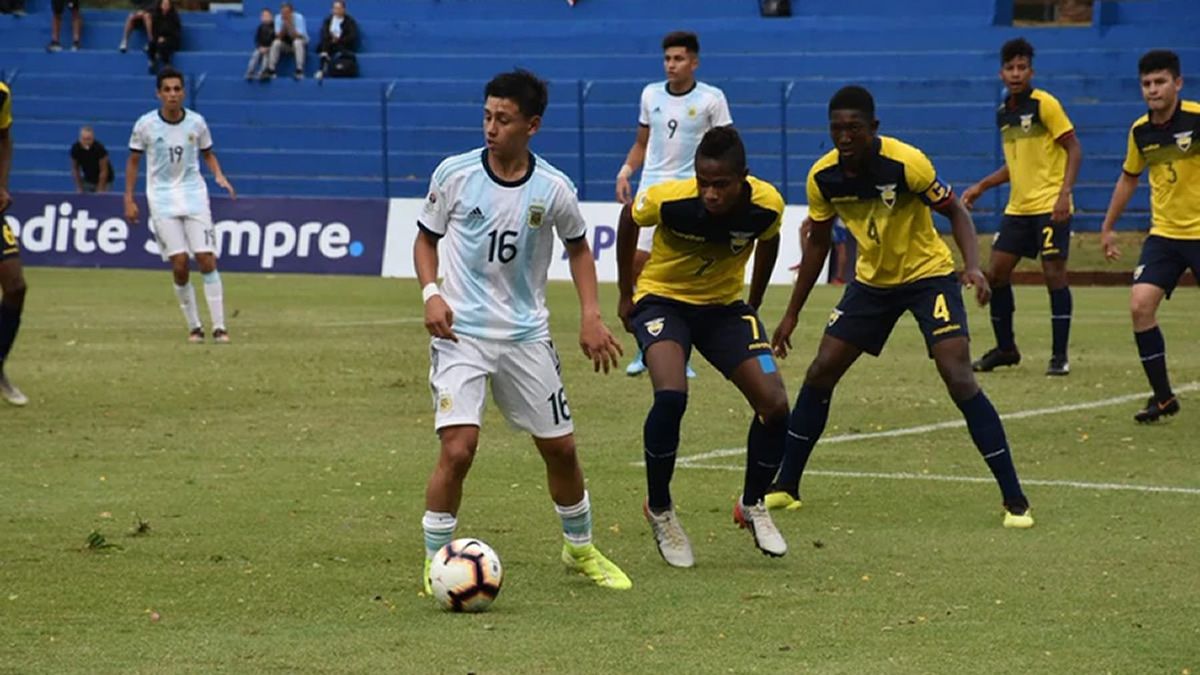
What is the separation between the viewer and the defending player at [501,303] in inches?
299

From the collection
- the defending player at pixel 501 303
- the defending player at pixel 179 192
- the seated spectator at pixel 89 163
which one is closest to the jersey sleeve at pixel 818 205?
the defending player at pixel 501 303

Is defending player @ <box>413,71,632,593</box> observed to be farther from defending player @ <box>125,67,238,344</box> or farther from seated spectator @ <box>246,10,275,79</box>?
seated spectator @ <box>246,10,275,79</box>

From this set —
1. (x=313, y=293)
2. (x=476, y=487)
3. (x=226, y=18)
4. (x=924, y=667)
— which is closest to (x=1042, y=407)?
(x=476, y=487)

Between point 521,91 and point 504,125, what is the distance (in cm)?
15

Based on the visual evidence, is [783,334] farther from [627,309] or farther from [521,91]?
[521,91]

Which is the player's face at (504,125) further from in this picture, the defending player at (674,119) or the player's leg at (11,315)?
the defending player at (674,119)

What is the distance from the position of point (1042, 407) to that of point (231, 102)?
26572 millimetres

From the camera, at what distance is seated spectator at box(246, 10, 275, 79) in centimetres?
3797

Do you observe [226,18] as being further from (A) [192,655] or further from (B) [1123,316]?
(A) [192,655]

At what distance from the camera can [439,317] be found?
741 cm

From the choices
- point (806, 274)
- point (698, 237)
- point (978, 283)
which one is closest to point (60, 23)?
point (806, 274)

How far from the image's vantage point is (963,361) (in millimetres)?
9430

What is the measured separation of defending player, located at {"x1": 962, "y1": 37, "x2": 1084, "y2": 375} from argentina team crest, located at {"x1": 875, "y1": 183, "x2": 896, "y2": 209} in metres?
6.41

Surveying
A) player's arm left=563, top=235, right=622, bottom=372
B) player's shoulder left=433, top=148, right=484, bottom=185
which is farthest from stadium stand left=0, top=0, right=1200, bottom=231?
player's shoulder left=433, top=148, right=484, bottom=185
